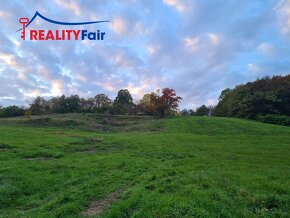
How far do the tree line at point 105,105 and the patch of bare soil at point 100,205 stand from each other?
55048mm

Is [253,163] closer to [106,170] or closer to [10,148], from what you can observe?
[106,170]

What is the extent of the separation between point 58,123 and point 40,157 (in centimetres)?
3358

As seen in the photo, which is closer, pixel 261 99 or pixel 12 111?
pixel 261 99

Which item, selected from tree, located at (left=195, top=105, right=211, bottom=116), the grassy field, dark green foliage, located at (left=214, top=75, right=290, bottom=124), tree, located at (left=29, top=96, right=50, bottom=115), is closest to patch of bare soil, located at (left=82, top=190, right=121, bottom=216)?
the grassy field

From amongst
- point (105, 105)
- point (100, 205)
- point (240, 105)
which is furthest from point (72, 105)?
point (100, 205)

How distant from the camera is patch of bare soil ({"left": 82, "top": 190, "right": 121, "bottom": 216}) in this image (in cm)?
914

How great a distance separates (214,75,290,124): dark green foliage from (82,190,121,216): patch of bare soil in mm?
55847

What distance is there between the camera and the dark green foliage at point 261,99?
63375mm

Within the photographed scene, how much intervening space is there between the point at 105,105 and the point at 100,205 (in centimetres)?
7551

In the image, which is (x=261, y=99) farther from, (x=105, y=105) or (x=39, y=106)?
(x=39, y=106)

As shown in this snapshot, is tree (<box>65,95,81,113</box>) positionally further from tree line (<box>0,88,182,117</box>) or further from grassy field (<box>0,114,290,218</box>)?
grassy field (<box>0,114,290,218</box>)

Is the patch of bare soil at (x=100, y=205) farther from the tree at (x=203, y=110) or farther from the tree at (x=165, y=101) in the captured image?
the tree at (x=203, y=110)

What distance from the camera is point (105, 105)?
3332 inches

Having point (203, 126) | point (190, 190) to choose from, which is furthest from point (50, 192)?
point (203, 126)
